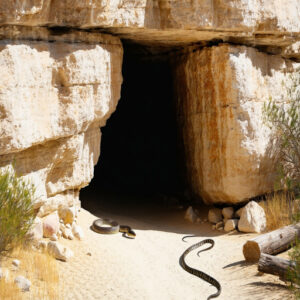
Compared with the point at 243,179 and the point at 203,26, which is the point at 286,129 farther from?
the point at 203,26

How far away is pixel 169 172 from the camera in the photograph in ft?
37.4

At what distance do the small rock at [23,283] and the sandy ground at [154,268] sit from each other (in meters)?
0.43

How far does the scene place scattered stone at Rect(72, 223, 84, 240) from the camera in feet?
22.4

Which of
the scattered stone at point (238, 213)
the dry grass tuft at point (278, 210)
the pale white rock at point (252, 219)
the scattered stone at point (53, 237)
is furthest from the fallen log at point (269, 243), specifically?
the scattered stone at point (53, 237)

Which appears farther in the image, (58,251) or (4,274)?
(58,251)

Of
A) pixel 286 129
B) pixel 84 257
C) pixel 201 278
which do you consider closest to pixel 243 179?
pixel 286 129

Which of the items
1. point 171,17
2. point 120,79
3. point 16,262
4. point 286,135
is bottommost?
point 16,262

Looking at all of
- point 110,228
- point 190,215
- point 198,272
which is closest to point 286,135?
point 190,215

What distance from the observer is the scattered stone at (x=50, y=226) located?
6559 millimetres

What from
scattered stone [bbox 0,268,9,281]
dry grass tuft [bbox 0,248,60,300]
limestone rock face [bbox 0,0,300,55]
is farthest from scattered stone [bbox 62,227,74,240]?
limestone rock face [bbox 0,0,300,55]

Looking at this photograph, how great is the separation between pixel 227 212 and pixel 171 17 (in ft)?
12.7

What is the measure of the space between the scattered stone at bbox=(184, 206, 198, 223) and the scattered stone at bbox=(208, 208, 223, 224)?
0.33 m

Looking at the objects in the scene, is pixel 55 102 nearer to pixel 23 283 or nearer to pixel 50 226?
pixel 50 226

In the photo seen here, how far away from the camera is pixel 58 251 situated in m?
6.04
